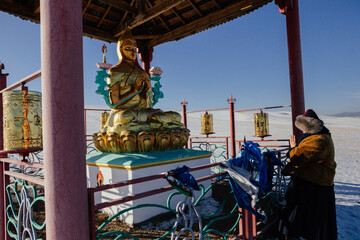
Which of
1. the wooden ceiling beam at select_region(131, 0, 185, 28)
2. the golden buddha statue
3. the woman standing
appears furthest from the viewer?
the wooden ceiling beam at select_region(131, 0, 185, 28)

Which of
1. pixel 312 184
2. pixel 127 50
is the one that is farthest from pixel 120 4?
pixel 312 184

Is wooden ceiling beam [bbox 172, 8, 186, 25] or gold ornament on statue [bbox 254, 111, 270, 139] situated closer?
gold ornament on statue [bbox 254, 111, 270, 139]

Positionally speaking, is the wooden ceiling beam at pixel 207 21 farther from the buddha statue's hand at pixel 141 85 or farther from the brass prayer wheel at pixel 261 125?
the brass prayer wheel at pixel 261 125

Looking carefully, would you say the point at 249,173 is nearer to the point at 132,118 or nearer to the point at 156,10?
the point at 132,118

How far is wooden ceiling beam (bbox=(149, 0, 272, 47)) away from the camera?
521 centimetres

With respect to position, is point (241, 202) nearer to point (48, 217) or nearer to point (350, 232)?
point (48, 217)

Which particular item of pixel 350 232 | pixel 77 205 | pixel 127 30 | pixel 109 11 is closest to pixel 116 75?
pixel 127 30

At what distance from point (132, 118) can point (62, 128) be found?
294cm

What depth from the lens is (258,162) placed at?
2762 mm

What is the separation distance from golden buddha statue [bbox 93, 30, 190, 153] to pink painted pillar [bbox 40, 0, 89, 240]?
8.51 feet

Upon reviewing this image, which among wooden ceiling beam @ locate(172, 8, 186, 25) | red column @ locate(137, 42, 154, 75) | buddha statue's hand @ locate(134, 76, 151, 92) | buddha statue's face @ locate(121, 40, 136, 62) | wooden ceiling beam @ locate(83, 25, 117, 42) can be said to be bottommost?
buddha statue's hand @ locate(134, 76, 151, 92)

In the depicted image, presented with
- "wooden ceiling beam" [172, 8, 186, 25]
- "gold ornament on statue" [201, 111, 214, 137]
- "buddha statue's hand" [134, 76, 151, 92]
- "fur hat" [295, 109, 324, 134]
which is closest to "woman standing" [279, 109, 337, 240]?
"fur hat" [295, 109, 324, 134]

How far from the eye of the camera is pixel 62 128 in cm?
128

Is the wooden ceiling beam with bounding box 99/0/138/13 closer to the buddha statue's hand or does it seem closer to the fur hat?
the buddha statue's hand
